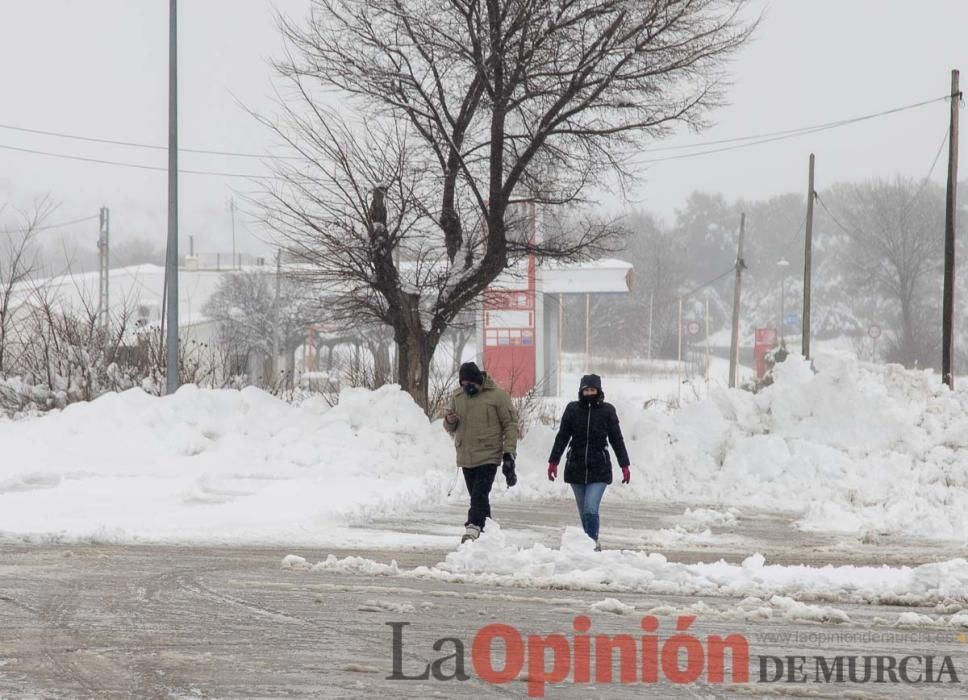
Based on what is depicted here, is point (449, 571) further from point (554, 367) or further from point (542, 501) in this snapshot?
point (554, 367)

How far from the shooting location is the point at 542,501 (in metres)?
18.5

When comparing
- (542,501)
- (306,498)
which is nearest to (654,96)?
(542,501)

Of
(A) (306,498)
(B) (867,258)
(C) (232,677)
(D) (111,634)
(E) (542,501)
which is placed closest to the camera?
(C) (232,677)

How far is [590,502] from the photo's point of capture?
1164 cm

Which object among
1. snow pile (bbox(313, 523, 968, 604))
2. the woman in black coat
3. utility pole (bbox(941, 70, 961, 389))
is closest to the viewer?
snow pile (bbox(313, 523, 968, 604))

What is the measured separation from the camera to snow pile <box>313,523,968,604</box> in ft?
31.0

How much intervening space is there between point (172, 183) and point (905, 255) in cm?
7987

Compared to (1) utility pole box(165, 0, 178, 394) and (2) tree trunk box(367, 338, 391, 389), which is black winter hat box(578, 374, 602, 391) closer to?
(1) utility pole box(165, 0, 178, 394)

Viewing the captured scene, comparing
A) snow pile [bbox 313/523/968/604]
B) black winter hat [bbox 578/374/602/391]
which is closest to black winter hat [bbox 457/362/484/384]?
black winter hat [bbox 578/374/602/391]

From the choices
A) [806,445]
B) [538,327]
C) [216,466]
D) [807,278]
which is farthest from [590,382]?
[538,327]

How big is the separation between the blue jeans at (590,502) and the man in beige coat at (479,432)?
0.70 m

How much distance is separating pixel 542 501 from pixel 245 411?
5.14 m

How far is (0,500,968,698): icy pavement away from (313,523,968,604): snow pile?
0.15 m

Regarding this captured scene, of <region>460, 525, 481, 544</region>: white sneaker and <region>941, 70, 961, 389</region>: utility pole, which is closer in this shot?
<region>460, 525, 481, 544</region>: white sneaker
